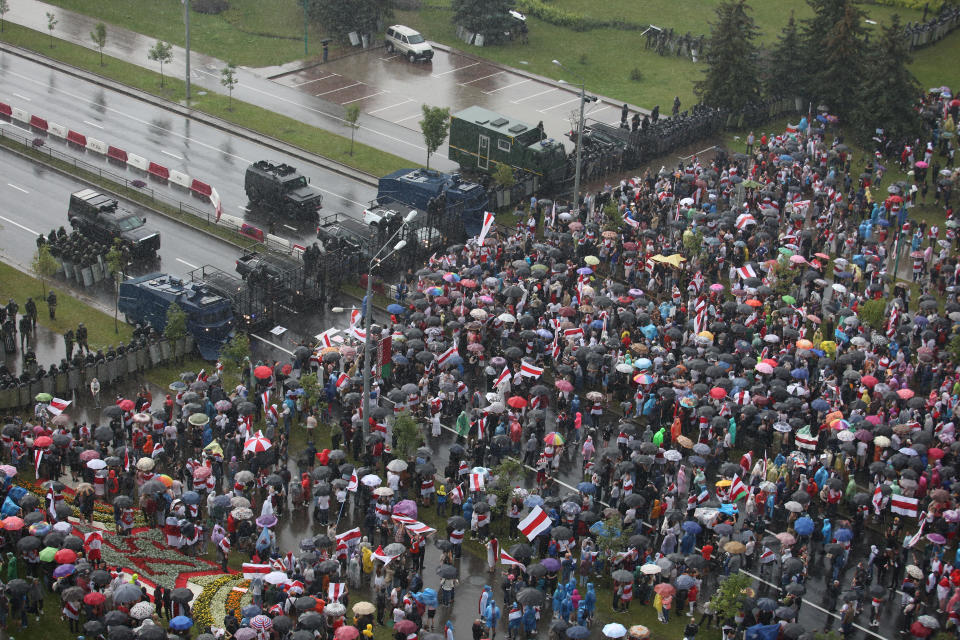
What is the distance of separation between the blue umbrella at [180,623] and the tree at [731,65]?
176ft

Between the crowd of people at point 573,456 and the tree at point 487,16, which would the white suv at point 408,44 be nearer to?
the tree at point 487,16

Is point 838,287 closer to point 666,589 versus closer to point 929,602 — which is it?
point 929,602

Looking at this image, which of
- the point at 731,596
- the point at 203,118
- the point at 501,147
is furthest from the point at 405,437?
the point at 203,118

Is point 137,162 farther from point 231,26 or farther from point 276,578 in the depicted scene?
point 276,578

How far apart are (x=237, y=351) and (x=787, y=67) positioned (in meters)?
46.4

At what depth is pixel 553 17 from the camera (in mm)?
96188

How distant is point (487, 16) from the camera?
9075 centimetres

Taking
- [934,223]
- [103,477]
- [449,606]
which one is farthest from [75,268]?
[934,223]

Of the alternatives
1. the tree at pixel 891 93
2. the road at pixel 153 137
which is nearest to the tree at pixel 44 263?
the road at pixel 153 137

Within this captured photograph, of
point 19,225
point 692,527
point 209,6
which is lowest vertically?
point 19,225

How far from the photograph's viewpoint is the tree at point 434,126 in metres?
69.6

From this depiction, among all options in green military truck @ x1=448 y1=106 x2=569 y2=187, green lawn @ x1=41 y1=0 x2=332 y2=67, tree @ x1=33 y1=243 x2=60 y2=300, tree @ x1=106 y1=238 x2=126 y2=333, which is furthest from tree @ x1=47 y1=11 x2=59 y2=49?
tree @ x1=33 y1=243 x2=60 y2=300

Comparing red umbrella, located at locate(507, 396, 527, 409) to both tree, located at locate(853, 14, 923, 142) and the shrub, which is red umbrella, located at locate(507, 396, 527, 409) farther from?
the shrub

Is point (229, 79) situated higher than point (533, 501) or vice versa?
point (229, 79)
